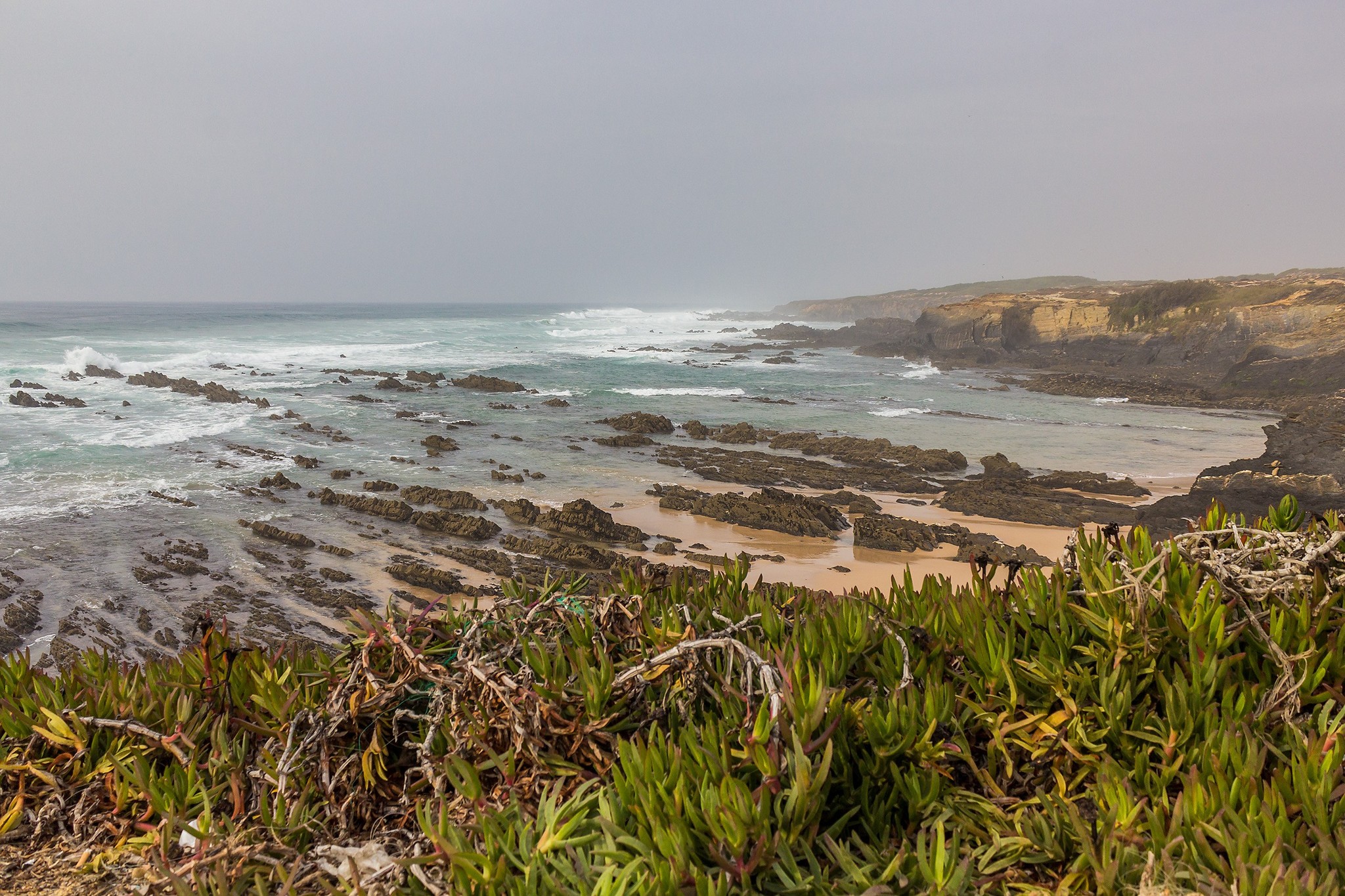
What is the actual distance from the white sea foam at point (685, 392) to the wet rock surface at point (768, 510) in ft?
51.5

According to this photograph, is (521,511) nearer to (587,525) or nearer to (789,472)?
(587,525)

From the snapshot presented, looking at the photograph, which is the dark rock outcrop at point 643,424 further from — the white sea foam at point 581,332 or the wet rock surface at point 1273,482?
the white sea foam at point 581,332

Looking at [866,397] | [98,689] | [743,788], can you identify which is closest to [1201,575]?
[743,788]

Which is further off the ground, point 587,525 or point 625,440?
point 625,440

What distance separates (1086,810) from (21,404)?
31313 millimetres

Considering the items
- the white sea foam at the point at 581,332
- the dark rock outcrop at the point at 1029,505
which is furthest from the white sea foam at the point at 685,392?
the white sea foam at the point at 581,332

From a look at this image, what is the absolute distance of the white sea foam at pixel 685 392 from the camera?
3070 centimetres

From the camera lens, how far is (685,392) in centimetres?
3184

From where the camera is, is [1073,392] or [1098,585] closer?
[1098,585]

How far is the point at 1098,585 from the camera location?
2.11 m

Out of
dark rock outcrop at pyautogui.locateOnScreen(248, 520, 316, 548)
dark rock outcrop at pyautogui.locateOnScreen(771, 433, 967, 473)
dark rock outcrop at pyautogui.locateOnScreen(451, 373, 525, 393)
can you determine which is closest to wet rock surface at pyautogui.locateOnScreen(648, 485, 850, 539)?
dark rock outcrop at pyautogui.locateOnScreen(771, 433, 967, 473)

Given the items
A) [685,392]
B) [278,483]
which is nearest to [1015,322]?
[685,392]

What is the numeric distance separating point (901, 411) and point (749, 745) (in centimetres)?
2638

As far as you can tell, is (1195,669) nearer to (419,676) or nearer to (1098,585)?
(1098,585)
